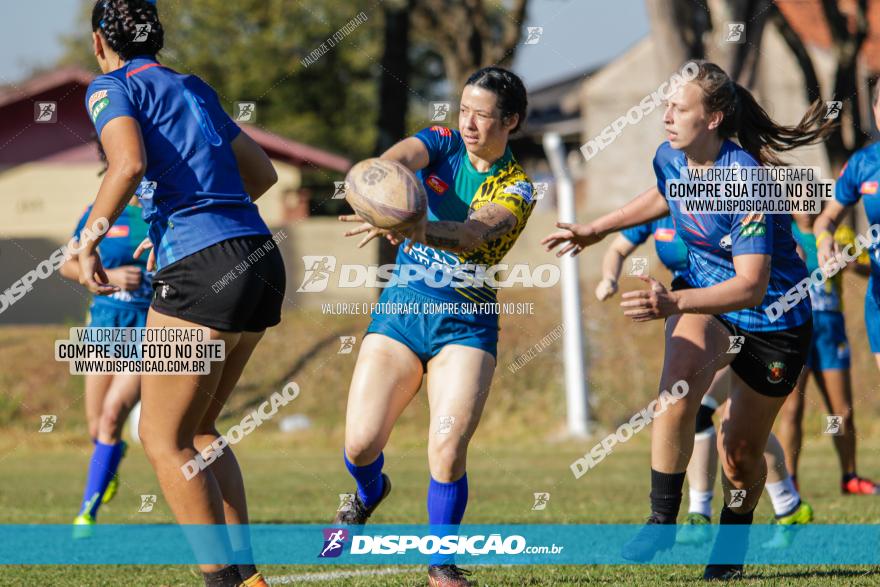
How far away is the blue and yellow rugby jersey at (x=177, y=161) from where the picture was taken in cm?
450

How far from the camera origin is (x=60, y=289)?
22516 mm

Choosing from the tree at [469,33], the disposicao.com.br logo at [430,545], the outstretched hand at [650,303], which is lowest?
the disposicao.com.br logo at [430,545]

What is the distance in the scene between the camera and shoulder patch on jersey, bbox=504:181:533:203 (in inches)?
205

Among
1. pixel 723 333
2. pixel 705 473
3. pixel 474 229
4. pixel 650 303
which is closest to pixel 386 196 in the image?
pixel 474 229

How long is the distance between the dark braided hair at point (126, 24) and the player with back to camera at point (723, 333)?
1996 mm

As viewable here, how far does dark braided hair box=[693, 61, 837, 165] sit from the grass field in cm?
201

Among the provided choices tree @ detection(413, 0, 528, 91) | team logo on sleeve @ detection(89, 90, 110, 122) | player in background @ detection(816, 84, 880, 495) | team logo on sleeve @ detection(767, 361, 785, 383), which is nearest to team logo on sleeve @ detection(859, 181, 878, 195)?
player in background @ detection(816, 84, 880, 495)

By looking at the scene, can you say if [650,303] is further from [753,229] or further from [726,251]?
[726,251]

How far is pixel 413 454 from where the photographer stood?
14.4 metres

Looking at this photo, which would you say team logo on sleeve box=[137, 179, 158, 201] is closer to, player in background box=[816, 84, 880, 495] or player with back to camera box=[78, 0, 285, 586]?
player with back to camera box=[78, 0, 285, 586]

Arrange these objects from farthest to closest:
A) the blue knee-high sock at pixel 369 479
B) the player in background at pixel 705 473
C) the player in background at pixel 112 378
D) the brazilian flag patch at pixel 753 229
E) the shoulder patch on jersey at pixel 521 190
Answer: the player in background at pixel 112 378 < the player in background at pixel 705 473 < the blue knee-high sock at pixel 369 479 < the shoulder patch on jersey at pixel 521 190 < the brazilian flag patch at pixel 753 229

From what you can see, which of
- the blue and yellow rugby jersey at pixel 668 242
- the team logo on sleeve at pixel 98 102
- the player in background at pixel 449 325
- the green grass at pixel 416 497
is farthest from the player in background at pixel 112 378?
the blue and yellow rugby jersey at pixel 668 242

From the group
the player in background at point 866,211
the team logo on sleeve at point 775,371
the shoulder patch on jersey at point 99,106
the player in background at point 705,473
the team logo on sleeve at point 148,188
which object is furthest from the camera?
the player in background at point 705,473

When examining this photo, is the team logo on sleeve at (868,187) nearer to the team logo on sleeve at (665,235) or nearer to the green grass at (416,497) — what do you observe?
the team logo on sleeve at (665,235)
